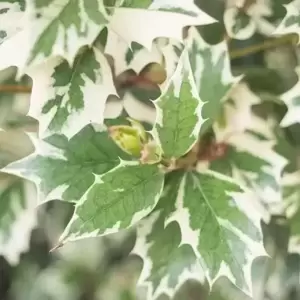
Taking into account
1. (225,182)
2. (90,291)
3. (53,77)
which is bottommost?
(90,291)

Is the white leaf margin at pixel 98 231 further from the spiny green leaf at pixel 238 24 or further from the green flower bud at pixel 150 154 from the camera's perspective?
the spiny green leaf at pixel 238 24

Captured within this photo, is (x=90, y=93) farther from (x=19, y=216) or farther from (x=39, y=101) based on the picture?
(x=19, y=216)

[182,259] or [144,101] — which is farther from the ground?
[144,101]

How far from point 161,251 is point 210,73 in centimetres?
19

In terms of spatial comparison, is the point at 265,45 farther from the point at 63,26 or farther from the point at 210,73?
the point at 63,26

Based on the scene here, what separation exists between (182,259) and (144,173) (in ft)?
0.35

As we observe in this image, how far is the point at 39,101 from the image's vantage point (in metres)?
0.59

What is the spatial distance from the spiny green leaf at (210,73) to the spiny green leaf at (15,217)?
0.19 m

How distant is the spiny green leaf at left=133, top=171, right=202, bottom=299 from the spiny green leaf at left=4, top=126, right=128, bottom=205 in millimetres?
70

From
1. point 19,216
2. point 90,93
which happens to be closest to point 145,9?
point 90,93

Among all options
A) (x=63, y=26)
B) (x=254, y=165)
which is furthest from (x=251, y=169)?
(x=63, y=26)

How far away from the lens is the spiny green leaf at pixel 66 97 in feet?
1.93

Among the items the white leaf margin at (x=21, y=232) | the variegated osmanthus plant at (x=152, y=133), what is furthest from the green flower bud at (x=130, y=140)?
the white leaf margin at (x=21, y=232)

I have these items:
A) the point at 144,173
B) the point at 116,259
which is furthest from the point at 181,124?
the point at 116,259
